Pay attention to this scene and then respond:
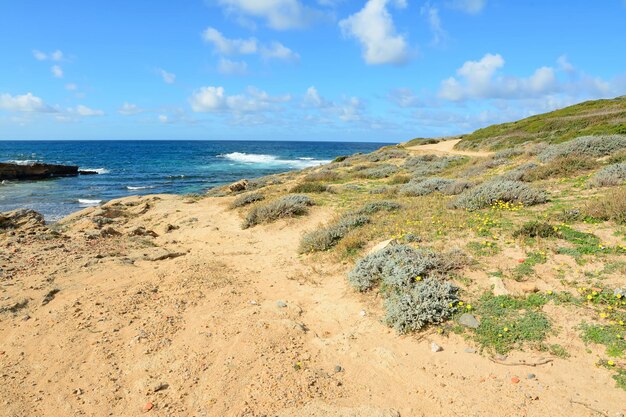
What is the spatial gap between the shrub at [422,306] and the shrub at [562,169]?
9555mm

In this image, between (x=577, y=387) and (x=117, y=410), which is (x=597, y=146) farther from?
(x=117, y=410)

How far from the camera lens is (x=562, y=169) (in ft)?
44.6

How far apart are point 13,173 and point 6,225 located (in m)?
35.1

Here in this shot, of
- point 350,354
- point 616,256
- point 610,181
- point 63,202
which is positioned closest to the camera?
point 350,354

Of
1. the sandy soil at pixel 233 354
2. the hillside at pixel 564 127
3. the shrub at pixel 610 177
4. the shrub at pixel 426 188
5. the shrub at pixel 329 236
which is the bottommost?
the sandy soil at pixel 233 354

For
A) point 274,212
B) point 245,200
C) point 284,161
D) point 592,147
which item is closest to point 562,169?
point 592,147

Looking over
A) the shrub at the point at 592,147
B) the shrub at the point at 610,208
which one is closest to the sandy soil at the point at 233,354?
the shrub at the point at 610,208

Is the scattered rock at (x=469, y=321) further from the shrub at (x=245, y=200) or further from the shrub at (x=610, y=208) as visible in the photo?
the shrub at (x=245, y=200)

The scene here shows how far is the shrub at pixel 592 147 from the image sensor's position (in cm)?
1516

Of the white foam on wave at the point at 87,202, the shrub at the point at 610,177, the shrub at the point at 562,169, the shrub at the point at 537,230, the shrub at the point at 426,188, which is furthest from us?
the white foam on wave at the point at 87,202

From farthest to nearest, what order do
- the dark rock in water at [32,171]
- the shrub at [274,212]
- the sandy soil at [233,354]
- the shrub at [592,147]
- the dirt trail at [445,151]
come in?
the dark rock in water at [32,171]
the dirt trail at [445,151]
the shrub at [592,147]
the shrub at [274,212]
the sandy soil at [233,354]

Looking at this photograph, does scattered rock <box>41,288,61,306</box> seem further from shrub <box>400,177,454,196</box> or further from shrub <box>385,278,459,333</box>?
shrub <box>400,177,454,196</box>

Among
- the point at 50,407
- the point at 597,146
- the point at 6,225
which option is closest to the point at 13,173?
the point at 6,225

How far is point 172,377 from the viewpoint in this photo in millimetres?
5078
